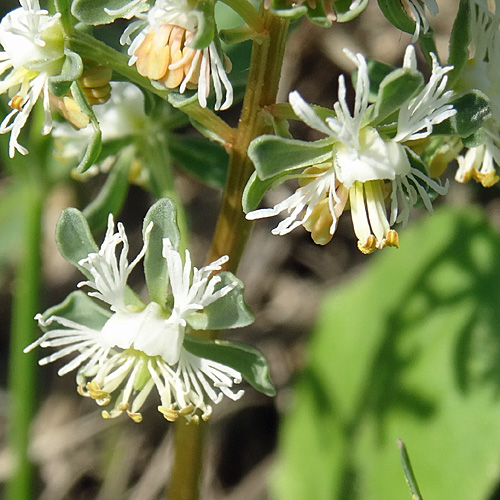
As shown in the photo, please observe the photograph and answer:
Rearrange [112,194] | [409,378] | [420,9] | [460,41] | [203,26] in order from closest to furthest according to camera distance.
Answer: [203,26], [420,9], [460,41], [112,194], [409,378]

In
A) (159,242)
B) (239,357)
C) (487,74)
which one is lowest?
(239,357)

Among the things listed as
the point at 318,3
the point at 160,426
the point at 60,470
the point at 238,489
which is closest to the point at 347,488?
the point at 238,489

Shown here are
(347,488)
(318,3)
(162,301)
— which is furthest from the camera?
(347,488)

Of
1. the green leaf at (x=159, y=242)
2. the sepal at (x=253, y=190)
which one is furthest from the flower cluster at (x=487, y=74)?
the green leaf at (x=159, y=242)

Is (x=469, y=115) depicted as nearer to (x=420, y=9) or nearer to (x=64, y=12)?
(x=420, y=9)

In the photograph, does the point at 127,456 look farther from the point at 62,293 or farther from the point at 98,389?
the point at 98,389

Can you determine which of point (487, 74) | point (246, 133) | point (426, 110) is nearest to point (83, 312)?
point (246, 133)

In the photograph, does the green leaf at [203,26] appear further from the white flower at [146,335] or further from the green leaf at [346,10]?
the white flower at [146,335]
